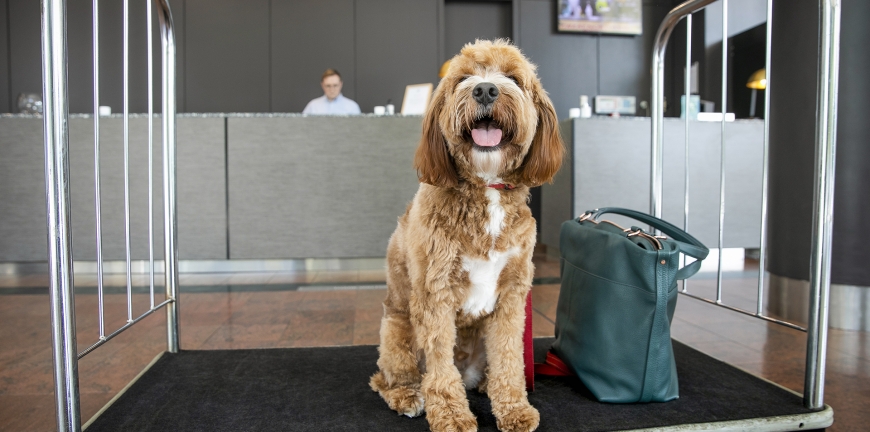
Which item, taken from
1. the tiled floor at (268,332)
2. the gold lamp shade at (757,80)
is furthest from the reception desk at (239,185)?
the gold lamp shade at (757,80)

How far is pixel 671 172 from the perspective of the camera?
4195 millimetres

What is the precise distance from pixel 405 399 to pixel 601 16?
6587 mm

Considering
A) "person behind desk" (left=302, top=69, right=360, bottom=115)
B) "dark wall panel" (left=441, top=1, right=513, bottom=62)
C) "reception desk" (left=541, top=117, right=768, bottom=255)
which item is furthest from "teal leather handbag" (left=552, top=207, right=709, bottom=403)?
"dark wall panel" (left=441, top=1, right=513, bottom=62)

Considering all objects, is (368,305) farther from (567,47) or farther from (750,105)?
(750,105)

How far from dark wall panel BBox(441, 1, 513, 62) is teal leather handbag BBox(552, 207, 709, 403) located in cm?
573

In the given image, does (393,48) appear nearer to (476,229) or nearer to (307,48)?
(307,48)

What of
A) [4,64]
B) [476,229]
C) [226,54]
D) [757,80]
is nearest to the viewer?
[476,229]

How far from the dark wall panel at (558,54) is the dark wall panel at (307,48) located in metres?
2.33

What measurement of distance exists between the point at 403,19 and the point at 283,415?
6030 mm

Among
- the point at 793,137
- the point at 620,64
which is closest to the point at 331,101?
the point at 620,64

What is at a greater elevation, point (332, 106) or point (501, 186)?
point (332, 106)

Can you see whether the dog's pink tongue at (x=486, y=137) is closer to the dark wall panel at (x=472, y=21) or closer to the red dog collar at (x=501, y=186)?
the red dog collar at (x=501, y=186)

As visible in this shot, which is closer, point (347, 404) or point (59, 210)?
point (59, 210)

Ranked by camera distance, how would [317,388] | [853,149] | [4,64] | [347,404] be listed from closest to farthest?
[347,404], [317,388], [853,149], [4,64]
